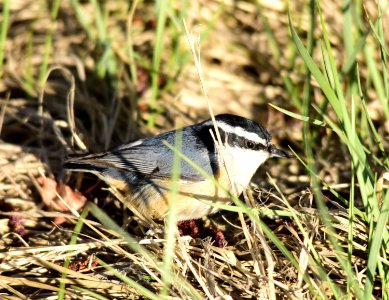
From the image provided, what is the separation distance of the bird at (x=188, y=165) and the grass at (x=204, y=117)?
0.13m

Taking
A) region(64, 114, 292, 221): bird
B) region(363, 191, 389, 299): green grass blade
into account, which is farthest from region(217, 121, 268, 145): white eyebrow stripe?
region(363, 191, 389, 299): green grass blade

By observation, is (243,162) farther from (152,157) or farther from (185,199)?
(152,157)

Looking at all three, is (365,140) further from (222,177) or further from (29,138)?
(29,138)

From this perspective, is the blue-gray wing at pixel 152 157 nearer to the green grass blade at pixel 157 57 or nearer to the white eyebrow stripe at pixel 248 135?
the white eyebrow stripe at pixel 248 135

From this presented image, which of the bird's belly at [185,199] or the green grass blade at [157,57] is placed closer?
the bird's belly at [185,199]

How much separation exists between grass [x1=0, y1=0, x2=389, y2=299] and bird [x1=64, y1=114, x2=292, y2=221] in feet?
0.42

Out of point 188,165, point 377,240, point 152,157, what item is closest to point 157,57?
point 152,157

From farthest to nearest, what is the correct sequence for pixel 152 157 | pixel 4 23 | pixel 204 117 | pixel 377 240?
pixel 204 117 < pixel 4 23 < pixel 152 157 < pixel 377 240

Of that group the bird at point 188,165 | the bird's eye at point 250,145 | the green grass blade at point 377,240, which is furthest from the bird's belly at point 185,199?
the green grass blade at point 377,240

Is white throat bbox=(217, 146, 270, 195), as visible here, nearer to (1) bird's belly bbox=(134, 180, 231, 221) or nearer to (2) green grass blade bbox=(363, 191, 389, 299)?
(1) bird's belly bbox=(134, 180, 231, 221)

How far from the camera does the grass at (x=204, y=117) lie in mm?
3254

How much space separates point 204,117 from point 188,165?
1.59 m

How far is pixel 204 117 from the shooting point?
18.6 feet

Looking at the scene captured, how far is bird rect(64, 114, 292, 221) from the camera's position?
4070mm
